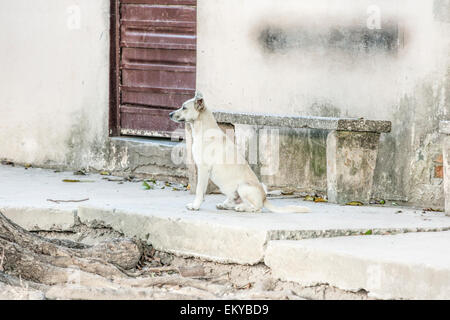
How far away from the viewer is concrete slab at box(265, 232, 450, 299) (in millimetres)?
5324

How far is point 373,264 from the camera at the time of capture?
18.0 ft

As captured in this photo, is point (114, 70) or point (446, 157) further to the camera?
point (114, 70)

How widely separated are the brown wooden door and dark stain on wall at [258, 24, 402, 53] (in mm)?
1071

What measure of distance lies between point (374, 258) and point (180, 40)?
14.9 ft

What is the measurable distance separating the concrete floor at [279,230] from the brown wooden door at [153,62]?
5.05 feet

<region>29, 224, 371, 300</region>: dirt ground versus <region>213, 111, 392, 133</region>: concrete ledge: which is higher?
<region>213, 111, 392, 133</region>: concrete ledge

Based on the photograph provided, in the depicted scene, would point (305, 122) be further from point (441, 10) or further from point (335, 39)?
point (441, 10)

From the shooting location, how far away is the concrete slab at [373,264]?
532 centimetres

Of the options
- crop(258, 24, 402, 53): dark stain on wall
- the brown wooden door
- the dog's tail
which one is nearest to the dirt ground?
the dog's tail

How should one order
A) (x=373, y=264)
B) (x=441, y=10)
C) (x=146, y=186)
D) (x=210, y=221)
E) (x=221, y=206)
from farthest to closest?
(x=146, y=186)
(x=441, y=10)
(x=221, y=206)
(x=210, y=221)
(x=373, y=264)

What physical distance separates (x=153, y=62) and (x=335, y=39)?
7.40ft

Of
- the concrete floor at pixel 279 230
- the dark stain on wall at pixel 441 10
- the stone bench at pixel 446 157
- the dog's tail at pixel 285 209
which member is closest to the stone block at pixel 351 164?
the concrete floor at pixel 279 230

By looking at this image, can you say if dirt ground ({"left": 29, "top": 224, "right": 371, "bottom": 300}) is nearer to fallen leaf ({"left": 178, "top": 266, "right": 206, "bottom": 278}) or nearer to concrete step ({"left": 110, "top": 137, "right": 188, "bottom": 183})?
fallen leaf ({"left": 178, "top": 266, "right": 206, "bottom": 278})

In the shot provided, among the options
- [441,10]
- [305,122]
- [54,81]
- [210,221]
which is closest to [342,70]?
[305,122]
